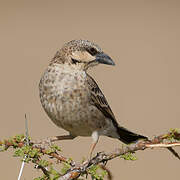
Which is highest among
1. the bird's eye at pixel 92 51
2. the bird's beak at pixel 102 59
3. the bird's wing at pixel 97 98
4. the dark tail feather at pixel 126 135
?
the bird's eye at pixel 92 51

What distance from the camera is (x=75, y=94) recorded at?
3828 mm

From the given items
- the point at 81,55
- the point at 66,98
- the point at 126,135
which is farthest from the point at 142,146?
the point at 126,135

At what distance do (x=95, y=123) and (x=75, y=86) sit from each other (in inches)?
17.0

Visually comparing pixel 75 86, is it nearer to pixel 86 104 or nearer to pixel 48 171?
pixel 86 104

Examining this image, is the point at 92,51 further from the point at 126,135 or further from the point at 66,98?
the point at 126,135

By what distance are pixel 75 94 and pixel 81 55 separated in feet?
1.26

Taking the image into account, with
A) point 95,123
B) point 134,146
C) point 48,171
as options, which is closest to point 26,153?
point 48,171

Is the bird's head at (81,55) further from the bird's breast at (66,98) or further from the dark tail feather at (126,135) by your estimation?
the dark tail feather at (126,135)

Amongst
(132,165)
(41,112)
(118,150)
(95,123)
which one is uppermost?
(118,150)

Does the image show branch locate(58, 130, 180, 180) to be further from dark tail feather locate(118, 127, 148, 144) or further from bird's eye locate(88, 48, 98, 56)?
bird's eye locate(88, 48, 98, 56)

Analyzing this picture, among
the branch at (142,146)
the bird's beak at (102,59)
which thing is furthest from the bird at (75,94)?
the branch at (142,146)

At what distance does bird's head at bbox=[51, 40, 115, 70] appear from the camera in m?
3.96

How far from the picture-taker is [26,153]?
220cm

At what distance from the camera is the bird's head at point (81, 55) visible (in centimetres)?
396
